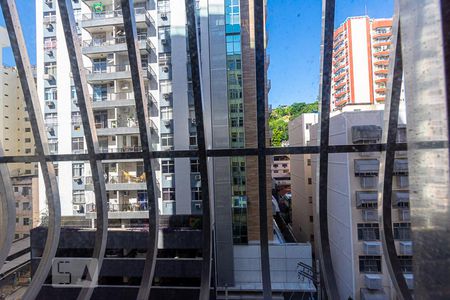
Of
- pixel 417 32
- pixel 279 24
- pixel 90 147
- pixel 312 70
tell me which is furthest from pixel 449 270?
pixel 90 147

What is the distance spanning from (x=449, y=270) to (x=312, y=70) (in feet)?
4.92

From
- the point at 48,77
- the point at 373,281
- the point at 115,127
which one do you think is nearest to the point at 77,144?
the point at 115,127

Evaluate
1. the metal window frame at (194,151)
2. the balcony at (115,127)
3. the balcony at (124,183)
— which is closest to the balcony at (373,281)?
the metal window frame at (194,151)

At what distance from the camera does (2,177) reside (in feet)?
7.55

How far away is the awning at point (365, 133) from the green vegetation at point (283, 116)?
431 millimetres

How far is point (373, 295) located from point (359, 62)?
102 inches

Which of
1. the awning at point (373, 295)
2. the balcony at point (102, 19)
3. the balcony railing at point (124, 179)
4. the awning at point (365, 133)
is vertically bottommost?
the awning at point (373, 295)

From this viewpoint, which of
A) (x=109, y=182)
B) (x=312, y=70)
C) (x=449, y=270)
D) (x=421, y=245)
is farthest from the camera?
(x=109, y=182)

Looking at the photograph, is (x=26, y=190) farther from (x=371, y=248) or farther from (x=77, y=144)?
(x=371, y=248)

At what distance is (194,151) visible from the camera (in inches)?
81.5

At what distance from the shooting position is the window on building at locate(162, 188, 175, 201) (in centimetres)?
356

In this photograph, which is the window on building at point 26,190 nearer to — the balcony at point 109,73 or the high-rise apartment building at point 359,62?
the balcony at point 109,73

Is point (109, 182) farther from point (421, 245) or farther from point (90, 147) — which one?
point (421, 245)

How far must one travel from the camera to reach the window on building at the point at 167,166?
334cm
